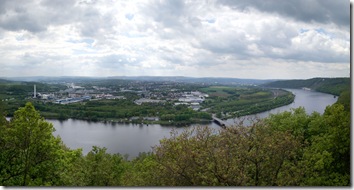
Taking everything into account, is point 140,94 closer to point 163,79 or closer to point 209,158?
point 163,79

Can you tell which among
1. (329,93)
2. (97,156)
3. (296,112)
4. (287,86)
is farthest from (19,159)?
(287,86)

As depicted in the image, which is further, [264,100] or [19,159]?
[264,100]

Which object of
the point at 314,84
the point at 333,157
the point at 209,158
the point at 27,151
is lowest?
the point at 333,157

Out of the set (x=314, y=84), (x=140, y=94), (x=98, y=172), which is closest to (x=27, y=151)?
(x=98, y=172)

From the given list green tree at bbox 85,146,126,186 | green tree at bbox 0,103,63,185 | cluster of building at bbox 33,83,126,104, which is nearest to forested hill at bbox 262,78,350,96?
cluster of building at bbox 33,83,126,104

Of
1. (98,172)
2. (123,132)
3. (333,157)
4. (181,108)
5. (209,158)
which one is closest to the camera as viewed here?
(209,158)

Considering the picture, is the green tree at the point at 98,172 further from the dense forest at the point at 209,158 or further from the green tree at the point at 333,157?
the green tree at the point at 333,157

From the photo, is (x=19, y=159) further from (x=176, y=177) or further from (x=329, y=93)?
(x=329, y=93)
